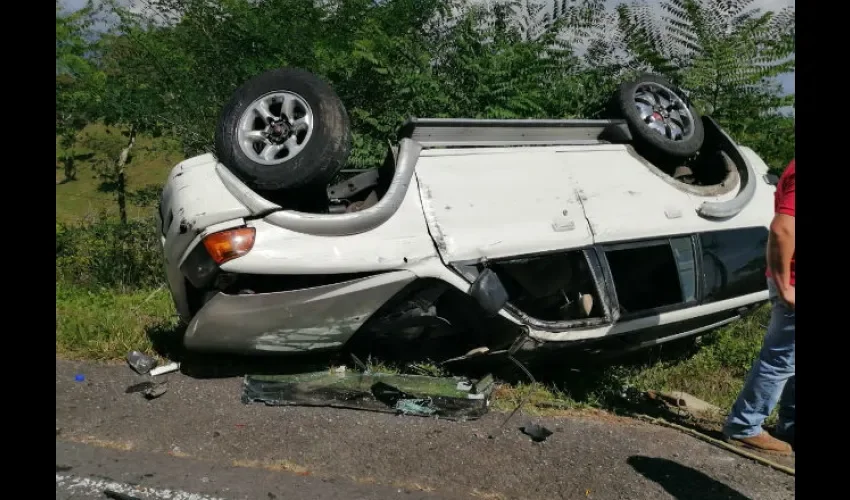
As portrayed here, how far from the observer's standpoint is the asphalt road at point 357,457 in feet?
9.36

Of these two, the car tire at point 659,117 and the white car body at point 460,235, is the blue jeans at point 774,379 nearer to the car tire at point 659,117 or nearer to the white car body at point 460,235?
the white car body at point 460,235

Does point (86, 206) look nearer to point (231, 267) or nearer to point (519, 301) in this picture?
point (231, 267)

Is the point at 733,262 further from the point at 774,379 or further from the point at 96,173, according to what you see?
the point at 96,173

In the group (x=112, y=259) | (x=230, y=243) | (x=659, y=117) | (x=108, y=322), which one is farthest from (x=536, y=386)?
(x=112, y=259)

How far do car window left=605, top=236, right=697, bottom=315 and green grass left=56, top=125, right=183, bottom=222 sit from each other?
5.87 metres

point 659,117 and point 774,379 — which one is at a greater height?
point 659,117

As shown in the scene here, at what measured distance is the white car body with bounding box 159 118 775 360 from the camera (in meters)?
3.70

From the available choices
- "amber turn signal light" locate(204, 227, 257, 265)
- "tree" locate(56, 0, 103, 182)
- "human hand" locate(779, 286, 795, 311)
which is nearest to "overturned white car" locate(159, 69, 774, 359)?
"amber turn signal light" locate(204, 227, 257, 265)

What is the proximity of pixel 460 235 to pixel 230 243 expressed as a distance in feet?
4.22

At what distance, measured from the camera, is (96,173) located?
951 cm

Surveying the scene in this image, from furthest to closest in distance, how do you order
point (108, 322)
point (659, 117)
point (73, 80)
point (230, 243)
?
point (73, 80) < point (659, 117) < point (108, 322) < point (230, 243)

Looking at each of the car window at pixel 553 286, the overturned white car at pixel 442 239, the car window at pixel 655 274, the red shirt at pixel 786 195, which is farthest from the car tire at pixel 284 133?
the red shirt at pixel 786 195
